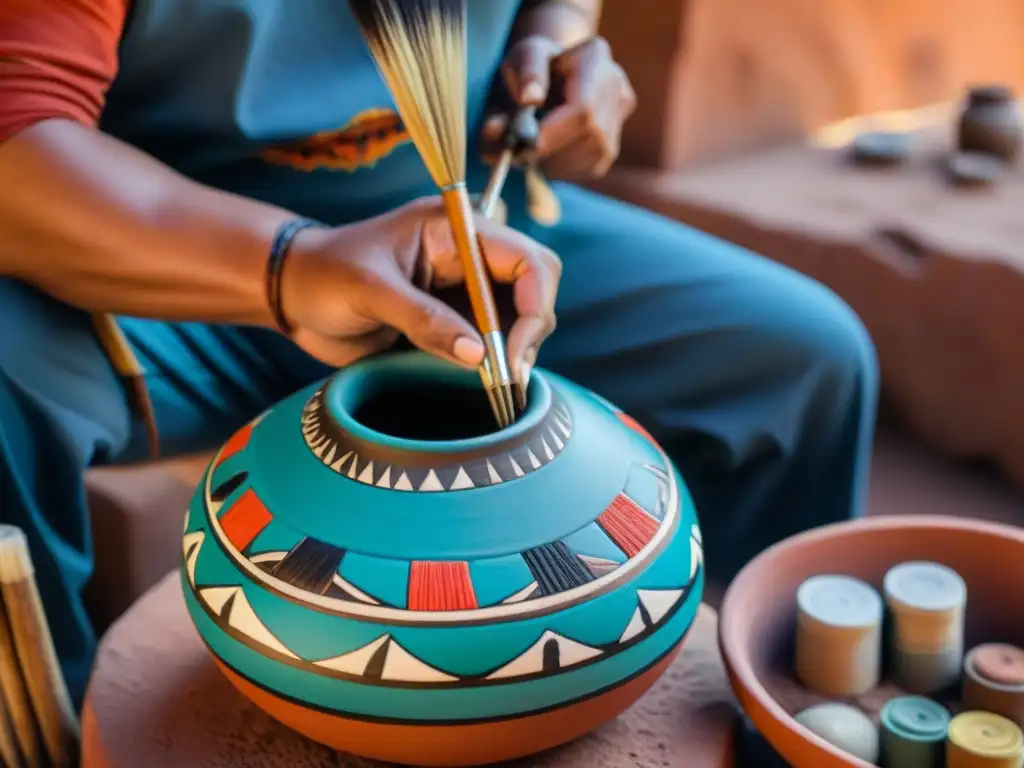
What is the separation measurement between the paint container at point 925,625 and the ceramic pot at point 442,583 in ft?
0.85

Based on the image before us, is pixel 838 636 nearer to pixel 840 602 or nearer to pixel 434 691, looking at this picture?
pixel 840 602

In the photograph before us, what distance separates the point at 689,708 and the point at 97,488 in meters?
0.73

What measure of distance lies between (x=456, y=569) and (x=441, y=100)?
1.13 feet

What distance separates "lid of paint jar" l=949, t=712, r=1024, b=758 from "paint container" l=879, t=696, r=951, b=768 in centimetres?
2

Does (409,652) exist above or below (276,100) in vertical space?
below

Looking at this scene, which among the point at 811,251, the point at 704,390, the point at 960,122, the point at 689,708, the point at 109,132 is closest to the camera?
the point at 689,708

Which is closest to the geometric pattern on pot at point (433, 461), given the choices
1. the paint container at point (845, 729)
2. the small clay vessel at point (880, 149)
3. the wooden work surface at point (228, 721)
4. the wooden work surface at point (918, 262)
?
the wooden work surface at point (228, 721)

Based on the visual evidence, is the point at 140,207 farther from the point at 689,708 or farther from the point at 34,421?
the point at 689,708

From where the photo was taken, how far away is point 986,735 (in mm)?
893

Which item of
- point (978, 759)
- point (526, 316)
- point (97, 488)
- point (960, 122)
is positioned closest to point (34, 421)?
point (97, 488)

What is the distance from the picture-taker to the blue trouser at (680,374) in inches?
43.9

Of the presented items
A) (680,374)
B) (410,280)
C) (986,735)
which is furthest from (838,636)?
(410,280)

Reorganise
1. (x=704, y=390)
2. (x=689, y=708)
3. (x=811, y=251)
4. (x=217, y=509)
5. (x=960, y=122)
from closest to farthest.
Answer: (x=217, y=509) → (x=689, y=708) → (x=704, y=390) → (x=811, y=251) → (x=960, y=122)

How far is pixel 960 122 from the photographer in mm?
2203
